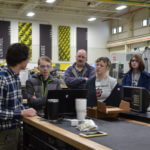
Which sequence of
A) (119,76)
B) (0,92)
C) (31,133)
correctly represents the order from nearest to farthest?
1. (0,92)
2. (31,133)
3. (119,76)

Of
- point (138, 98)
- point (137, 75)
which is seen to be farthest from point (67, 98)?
point (137, 75)

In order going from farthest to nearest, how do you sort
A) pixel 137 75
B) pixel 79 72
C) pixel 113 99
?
pixel 137 75, pixel 79 72, pixel 113 99

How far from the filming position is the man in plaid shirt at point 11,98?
1.68m

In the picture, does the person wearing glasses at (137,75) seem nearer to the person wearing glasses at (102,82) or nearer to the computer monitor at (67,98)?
the person wearing glasses at (102,82)

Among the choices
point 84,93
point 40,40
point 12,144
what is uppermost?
point 40,40

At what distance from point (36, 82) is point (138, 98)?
98 centimetres

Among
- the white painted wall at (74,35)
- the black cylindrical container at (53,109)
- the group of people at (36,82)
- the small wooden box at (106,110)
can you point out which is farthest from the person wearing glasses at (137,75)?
the white painted wall at (74,35)

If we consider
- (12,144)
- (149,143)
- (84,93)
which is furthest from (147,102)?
(12,144)

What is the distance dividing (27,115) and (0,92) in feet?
1.01

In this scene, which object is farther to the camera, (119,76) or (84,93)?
(119,76)

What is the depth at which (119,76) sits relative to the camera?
7.51m

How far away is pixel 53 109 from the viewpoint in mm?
1791

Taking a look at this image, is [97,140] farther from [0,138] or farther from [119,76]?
[119,76]

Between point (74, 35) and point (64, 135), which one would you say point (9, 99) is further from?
point (74, 35)
